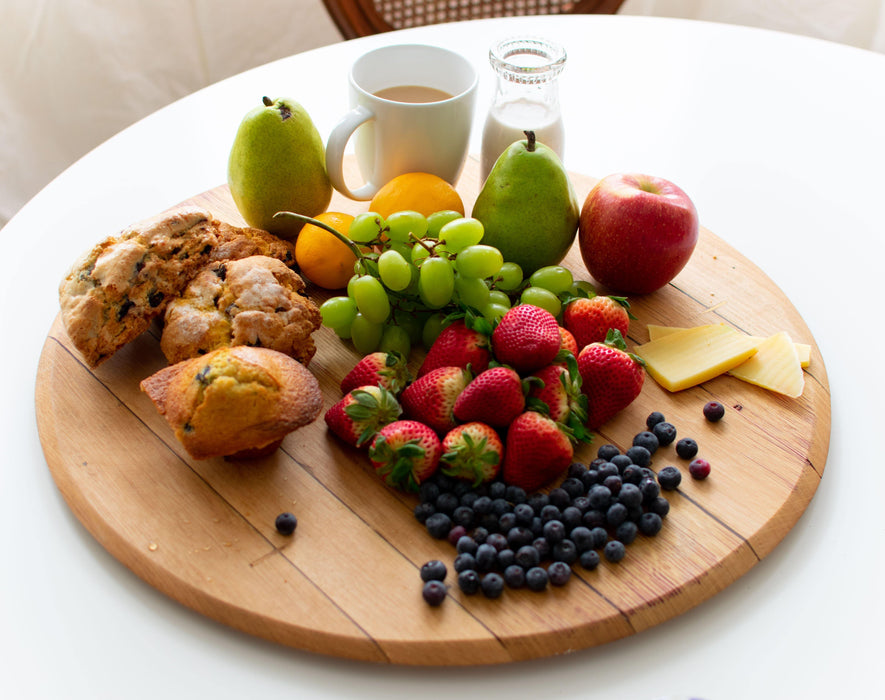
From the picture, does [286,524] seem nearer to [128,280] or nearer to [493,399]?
[493,399]

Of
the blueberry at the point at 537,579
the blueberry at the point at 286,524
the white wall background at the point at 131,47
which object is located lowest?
the white wall background at the point at 131,47

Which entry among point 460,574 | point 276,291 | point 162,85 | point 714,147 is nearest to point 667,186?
point 714,147

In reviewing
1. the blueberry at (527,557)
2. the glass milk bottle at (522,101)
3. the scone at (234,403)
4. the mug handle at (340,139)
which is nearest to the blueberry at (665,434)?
the blueberry at (527,557)

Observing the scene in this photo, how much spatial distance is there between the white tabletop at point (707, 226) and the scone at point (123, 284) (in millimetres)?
167

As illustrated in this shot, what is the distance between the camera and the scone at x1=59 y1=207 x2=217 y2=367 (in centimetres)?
135

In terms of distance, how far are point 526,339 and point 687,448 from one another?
30 cm

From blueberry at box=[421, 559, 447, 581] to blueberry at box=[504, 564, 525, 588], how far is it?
0.08 meters

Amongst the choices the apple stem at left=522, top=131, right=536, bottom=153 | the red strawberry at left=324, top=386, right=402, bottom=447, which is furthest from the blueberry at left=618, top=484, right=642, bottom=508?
the apple stem at left=522, top=131, right=536, bottom=153

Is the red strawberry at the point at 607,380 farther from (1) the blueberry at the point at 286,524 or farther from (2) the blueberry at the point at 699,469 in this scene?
(1) the blueberry at the point at 286,524

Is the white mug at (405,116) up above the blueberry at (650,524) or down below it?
Result: above

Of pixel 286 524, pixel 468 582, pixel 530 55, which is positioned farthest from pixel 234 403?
pixel 530 55

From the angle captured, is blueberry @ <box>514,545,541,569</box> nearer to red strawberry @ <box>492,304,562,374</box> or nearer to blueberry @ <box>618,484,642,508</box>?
blueberry @ <box>618,484,642,508</box>

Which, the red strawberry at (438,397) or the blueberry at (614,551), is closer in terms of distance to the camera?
the blueberry at (614,551)

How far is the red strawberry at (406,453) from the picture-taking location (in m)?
1.19
